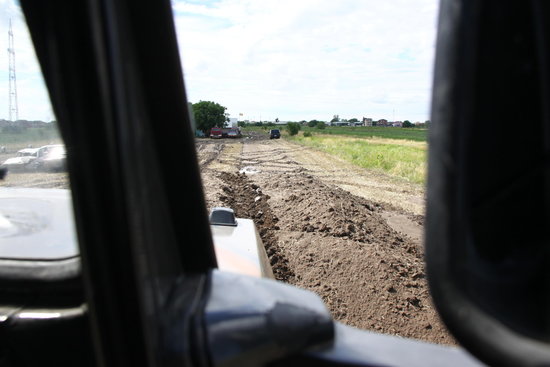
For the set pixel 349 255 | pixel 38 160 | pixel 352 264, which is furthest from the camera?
pixel 349 255

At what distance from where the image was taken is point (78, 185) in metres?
1.10

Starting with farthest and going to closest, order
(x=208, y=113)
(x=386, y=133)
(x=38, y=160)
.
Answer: (x=386, y=133) < (x=208, y=113) < (x=38, y=160)

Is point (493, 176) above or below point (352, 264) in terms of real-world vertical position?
above

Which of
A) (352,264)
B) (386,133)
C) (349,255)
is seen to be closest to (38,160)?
(352,264)

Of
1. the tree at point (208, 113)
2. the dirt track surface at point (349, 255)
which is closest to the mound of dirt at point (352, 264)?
the dirt track surface at point (349, 255)

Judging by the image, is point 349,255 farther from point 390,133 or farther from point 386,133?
point 386,133

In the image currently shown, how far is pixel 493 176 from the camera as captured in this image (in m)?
0.81

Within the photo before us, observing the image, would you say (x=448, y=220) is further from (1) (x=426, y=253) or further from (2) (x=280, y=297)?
(2) (x=280, y=297)

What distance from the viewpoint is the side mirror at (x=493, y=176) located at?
0.76 m

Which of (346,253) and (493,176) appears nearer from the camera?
(493,176)

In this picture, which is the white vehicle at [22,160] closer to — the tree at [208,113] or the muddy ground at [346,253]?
the muddy ground at [346,253]

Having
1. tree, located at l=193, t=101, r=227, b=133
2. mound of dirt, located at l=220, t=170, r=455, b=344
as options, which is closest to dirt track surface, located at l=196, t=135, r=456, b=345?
mound of dirt, located at l=220, t=170, r=455, b=344

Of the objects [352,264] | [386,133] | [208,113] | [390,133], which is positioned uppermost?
[208,113]

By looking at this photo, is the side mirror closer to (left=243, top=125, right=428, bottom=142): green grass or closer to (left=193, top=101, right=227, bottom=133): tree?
(left=193, top=101, right=227, bottom=133): tree
